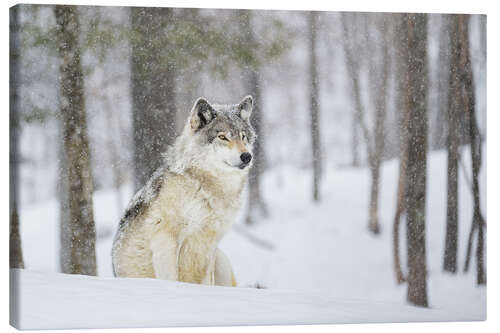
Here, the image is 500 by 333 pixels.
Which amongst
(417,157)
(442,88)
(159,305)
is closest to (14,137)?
(159,305)

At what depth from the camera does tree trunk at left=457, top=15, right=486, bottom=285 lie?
261 inches

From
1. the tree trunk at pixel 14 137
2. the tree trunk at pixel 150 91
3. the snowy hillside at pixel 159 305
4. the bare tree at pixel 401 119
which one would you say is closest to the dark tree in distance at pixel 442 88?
the bare tree at pixel 401 119

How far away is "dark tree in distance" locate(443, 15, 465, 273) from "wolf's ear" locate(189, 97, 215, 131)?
2.26 m

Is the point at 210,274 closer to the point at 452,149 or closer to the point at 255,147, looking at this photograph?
the point at 255,147

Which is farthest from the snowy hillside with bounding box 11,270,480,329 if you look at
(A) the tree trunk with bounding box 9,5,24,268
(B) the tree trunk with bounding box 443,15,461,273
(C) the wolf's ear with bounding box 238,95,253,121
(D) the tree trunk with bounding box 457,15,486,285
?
(C) the wolf's ear with bounding box 238,95,253,121

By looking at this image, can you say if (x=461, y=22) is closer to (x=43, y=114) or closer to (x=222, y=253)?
(x=222, y=253)

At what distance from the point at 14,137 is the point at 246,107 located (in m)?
1.88

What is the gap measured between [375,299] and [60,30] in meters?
3.52

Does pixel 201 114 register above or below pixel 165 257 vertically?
above

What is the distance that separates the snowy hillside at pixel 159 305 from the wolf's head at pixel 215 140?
1015 millimetres

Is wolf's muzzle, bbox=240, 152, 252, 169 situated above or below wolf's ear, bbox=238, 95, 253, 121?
below

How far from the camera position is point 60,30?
5.79m

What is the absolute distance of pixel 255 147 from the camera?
6.12 metres

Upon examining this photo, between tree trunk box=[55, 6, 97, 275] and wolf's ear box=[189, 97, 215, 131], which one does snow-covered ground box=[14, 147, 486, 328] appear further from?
wolf's ear box=[189, 97, 215, 131]
